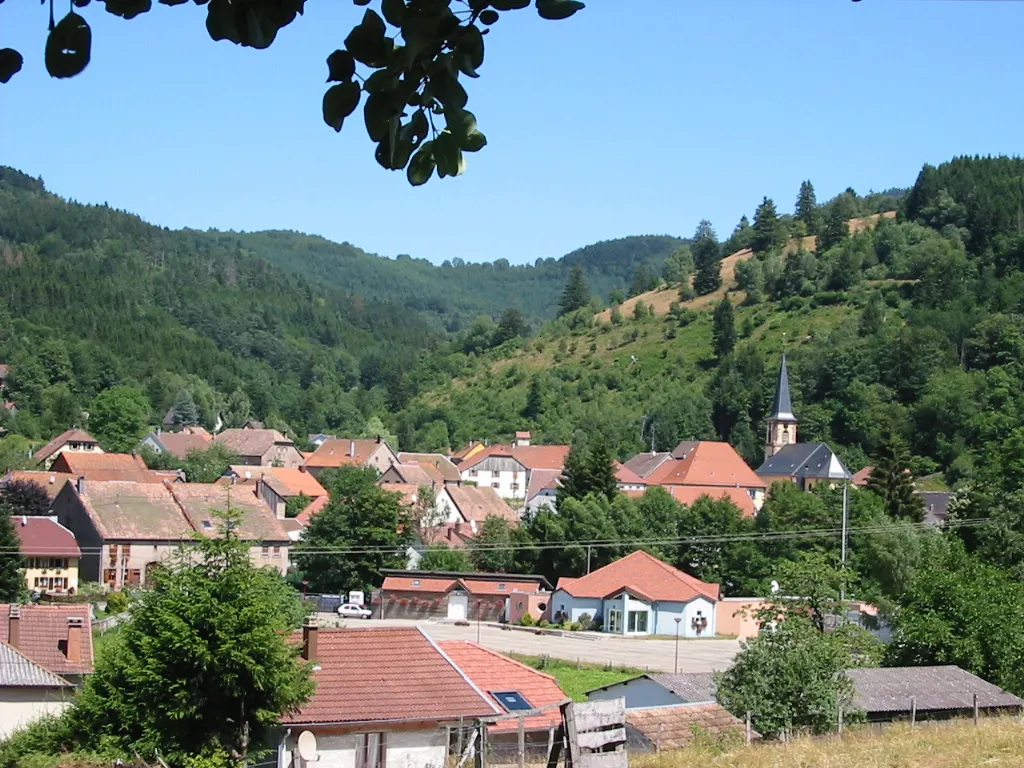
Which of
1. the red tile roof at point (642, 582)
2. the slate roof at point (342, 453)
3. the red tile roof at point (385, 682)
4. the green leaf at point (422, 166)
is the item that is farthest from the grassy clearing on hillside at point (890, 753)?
the slate roof at point (342, 453)

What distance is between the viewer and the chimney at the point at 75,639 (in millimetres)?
25172

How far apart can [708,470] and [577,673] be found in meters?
51.5

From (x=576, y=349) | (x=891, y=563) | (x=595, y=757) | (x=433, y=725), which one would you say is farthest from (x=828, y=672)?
(x=576, y=349)

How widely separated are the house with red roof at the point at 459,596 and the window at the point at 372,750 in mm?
32488

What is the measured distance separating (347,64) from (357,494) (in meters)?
50.8

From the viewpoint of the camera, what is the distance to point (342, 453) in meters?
94.9

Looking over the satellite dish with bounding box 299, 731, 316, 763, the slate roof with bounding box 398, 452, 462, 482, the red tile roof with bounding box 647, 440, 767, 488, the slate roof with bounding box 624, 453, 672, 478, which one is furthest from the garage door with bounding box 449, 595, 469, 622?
the slate roof with bounding box 624, 453, 672, 478

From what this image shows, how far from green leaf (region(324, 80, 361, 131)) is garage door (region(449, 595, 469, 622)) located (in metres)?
50.0

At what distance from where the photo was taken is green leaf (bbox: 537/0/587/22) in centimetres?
297

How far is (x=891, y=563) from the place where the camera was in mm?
46156

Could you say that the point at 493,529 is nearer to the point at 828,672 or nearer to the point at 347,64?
the point at 828,672

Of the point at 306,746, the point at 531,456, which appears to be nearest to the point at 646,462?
the point at 531,456

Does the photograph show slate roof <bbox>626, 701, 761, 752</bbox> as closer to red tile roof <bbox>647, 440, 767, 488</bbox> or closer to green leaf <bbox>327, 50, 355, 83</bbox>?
green leaf <bbox>327, 50, 355, 83</bbox>

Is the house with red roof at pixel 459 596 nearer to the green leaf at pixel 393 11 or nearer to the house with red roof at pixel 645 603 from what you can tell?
the house with red roof at pixel 645 603
